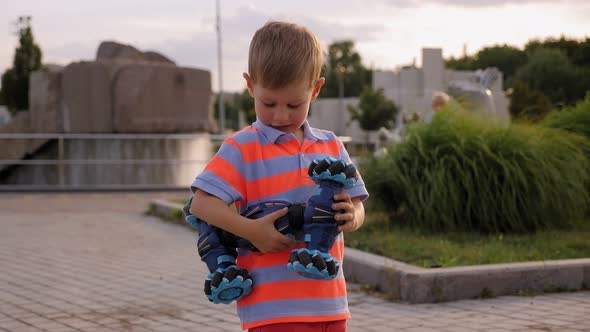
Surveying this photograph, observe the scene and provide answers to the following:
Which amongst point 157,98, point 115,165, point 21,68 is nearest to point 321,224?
point 157,98

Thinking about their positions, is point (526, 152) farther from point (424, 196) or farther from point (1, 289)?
point (1, 289)

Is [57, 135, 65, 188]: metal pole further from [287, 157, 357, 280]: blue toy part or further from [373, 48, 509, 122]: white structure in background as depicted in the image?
[373, 48, 509, 122]: white structure in background

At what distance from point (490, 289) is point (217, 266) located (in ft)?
13.5

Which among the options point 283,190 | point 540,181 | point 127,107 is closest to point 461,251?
point 540,181

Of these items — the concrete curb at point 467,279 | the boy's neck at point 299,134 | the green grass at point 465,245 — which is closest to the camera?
the boy's neck at point 299,134

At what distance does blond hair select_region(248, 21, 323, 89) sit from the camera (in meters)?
2.45

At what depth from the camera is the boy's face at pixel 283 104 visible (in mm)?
2488

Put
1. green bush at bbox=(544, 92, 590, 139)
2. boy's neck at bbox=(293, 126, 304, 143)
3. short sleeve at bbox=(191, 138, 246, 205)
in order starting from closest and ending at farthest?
1. short sleeve at bbox=(191, 138, 246, 205)
2. boy's neck at bbox=(293, 126, 304, 143)
3. green bush at bbox=(544, 92, 590, 139)

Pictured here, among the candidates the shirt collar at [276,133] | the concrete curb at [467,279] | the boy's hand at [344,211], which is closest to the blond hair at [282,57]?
the shirt collar at [276,133]

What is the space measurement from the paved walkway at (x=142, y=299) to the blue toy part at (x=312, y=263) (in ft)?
9.57

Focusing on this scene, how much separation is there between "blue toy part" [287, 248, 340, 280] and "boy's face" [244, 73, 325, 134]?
373mm

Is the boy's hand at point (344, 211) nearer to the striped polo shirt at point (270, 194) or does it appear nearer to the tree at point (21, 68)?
the striped polo shirt at point (270, 194)

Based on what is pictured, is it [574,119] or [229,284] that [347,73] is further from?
[229,284]

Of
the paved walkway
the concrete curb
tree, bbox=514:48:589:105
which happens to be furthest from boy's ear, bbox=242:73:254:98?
tree, bbox=514:48:589:105
